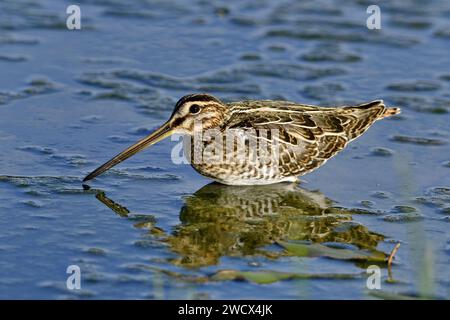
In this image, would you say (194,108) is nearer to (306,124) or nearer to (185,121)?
(185,121)

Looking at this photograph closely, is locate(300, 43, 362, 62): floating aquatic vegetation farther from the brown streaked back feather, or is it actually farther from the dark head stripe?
the dark head stripe

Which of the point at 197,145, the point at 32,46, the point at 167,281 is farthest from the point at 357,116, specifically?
the point at 32,46

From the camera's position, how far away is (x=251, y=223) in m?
10.2

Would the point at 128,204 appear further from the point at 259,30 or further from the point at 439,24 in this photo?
the point at 439,24

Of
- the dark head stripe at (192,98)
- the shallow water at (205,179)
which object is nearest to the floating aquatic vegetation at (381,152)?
the shallow water at (205,179)

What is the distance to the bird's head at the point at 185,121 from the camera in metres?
10.8

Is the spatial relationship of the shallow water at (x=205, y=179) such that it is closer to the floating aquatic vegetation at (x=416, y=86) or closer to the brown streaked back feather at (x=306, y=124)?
the floating aquatic vegetation at (x=416, y=86)

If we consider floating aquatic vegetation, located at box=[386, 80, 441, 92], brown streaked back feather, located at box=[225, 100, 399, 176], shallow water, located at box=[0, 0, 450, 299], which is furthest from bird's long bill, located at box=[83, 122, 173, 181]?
floating aquatic vegetation, located at box=[386, 80, 441, 92]

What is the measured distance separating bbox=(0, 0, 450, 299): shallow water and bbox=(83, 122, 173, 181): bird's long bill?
5.7 inches

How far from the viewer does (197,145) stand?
10938 millimetres

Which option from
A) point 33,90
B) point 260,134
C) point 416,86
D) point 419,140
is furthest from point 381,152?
point 33,90

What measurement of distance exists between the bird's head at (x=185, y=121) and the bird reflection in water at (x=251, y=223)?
1.56ft

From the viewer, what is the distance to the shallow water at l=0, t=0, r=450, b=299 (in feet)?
29.6

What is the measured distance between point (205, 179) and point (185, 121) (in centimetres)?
80
